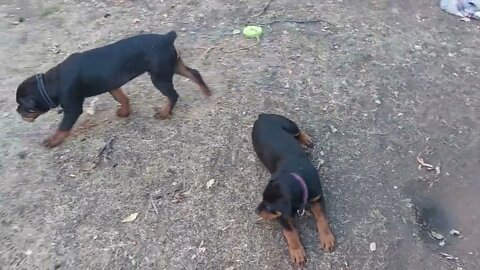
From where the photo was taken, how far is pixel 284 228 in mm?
3566

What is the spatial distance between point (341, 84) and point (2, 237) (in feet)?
8.32

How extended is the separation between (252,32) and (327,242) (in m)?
2.26

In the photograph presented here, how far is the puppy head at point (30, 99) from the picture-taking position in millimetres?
4066

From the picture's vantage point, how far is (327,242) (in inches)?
142

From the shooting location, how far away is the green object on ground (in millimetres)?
5293

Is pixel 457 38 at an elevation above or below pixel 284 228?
below

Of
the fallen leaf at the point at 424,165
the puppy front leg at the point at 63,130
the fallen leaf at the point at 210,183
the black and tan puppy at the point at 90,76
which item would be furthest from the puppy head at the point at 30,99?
the fallen leaf at the point at 424,165

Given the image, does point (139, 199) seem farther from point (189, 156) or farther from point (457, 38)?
point (457, 38)

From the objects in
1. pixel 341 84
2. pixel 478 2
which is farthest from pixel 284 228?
pixel 478 2

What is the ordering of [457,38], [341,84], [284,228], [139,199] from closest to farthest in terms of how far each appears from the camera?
1. [284,228]
2. [139,199]
3. [341,84]
4. [457,38]

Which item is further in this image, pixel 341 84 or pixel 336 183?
pixel 341 84

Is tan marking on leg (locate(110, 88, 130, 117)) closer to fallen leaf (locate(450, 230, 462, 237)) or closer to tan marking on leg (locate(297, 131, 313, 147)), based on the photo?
tan marking on leg (locate(297, 131, 313, 147))

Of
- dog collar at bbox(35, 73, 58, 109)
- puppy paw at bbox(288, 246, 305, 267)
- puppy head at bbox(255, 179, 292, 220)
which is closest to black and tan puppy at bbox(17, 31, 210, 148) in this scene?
dog collar at bbox(35, 73, 58, 109)

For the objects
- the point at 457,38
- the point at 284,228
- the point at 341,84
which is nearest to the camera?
the point at 284,228
